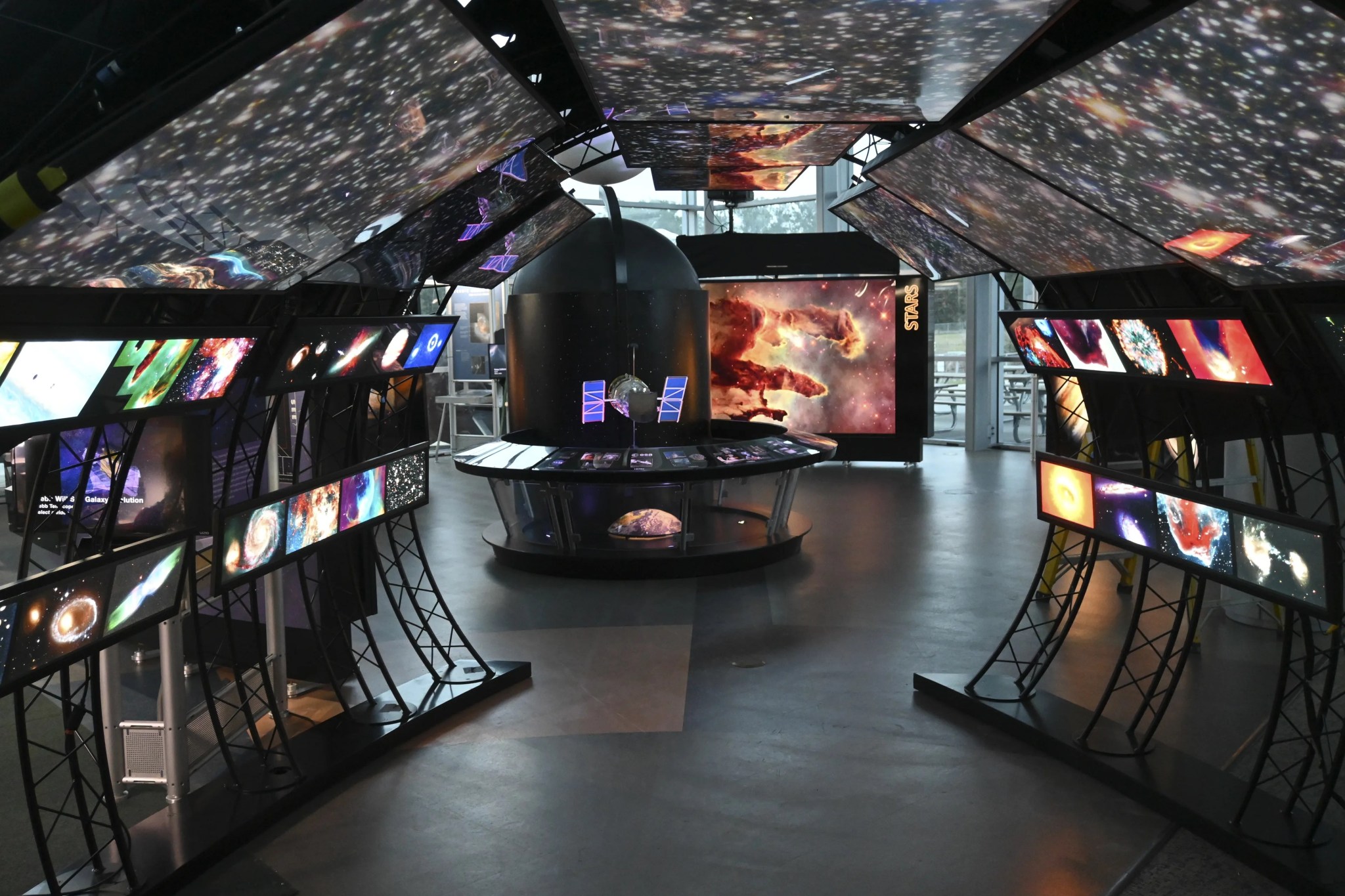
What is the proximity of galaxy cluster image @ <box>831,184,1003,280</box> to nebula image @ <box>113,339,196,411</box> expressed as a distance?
556 centimetres

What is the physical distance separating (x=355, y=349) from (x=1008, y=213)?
171 inches

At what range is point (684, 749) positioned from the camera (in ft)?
24.9

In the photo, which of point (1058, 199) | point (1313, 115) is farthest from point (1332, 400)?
point (1313, 115)

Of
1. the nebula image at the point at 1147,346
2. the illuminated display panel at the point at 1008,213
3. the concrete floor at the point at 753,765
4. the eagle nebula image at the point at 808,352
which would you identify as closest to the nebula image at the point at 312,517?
the concrete floor at the point at 753,765

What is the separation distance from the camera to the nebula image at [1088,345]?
21.7 feet

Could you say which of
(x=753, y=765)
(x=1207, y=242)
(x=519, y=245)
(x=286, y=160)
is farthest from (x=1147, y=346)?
(x=519, y=245)

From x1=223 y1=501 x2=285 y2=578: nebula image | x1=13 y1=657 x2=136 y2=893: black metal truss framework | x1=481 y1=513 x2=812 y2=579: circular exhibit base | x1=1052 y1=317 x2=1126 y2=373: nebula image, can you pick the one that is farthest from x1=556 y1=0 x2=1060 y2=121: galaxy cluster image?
x1=481 y1=513 x2=812 y2=579: circular exhibit base

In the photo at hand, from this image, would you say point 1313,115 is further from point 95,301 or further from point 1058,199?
point 95,301

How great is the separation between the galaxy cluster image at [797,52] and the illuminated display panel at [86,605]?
3328 mm

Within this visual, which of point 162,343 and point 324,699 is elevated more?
point 162,343

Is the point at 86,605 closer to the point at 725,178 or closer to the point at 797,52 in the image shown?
the point at 797,52

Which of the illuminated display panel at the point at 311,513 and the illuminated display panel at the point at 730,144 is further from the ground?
the illuminated display panel at the point at 730,144

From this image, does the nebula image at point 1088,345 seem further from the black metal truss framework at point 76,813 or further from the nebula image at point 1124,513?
the black metal truss framework at point 76,813

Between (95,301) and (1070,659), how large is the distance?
26.4 ft
